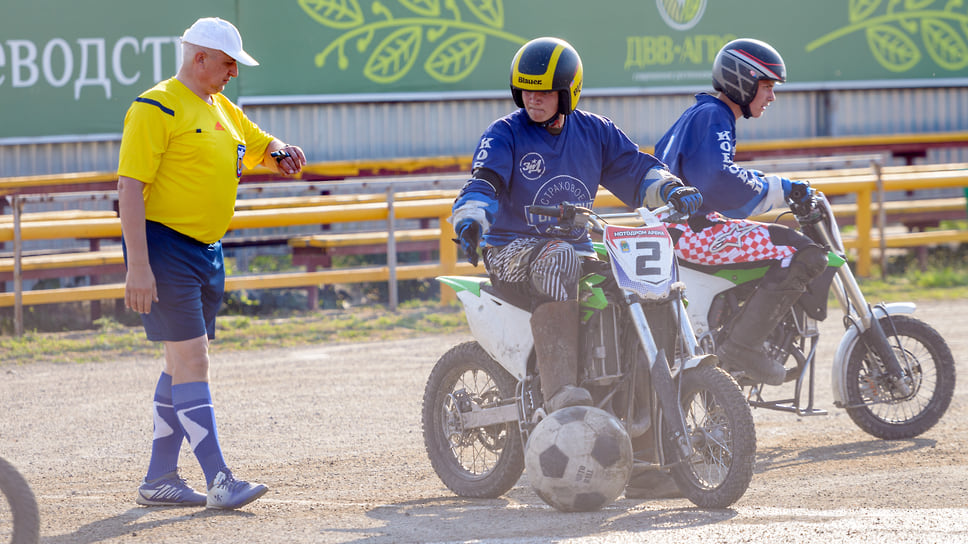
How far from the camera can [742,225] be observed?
5.86 m

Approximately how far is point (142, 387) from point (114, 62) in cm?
806

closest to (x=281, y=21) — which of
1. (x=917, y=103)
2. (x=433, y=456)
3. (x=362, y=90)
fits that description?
(x=362, y=90)

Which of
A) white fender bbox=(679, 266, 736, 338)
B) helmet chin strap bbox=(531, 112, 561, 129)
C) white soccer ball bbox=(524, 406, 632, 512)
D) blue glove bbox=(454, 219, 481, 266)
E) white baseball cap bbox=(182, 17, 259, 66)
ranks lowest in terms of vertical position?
white soccer ball bbox=(524, 406, 632, 512)

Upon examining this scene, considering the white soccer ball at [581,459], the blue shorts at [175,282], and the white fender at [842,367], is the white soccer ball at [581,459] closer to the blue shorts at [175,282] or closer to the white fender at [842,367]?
the blue shorts at [175,282]

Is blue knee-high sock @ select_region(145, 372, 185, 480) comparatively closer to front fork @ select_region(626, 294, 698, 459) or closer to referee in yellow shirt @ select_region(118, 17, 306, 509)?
referee in yellow shirt @ select_region(118, 17, 306, 509)

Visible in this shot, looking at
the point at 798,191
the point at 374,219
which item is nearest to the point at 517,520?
the point at 798,191

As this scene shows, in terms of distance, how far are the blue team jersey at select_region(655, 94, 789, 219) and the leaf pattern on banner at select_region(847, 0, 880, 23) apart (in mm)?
14039

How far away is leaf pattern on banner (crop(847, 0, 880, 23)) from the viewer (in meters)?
18.9

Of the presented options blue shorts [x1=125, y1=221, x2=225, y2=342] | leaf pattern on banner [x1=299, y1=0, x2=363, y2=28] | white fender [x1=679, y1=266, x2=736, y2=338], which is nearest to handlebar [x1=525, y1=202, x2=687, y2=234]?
white fender [x1=679, y1=266, x2=736, y2=338]

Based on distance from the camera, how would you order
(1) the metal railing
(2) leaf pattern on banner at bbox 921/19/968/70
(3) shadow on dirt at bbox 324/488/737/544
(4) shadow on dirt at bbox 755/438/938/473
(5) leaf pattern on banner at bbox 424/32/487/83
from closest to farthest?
(3) shadow on dirt at bbox 324/488/737/544 → (4) shadow on dirt at bbox 755/438/938/473 → (1) the metal railing → (5) leaf pattern on banner at bbox 424/32/487/83 → (2) leaf pattern on banner at bbox 921/19/968/70

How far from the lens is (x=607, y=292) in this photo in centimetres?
493

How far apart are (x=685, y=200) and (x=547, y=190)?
55cm

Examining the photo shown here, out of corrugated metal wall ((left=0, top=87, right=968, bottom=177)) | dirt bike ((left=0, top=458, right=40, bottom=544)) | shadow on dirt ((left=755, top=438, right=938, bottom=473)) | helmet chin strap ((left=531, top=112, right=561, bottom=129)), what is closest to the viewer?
dirt bike ((left=0, top=458, right=40, bottom=544))

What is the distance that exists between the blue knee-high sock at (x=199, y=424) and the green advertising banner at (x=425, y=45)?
11.0 metres
